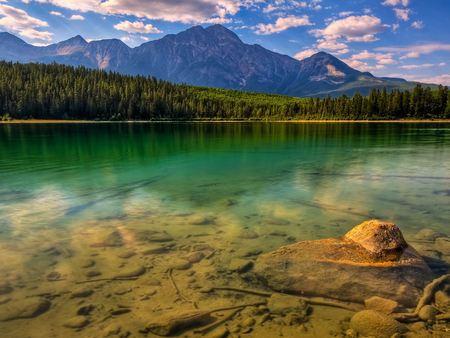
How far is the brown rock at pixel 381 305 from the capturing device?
→ 6.10 metres

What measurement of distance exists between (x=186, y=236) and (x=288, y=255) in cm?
390

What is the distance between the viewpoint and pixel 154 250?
9.05 meters

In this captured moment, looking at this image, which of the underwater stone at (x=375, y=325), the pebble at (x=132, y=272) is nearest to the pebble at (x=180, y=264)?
the pebble at (x=132, y=272)

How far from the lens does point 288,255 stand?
7.80 m

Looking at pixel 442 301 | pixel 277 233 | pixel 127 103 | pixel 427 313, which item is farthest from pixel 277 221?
pixel 127 103

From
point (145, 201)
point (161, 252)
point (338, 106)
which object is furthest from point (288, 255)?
point (338, 106)

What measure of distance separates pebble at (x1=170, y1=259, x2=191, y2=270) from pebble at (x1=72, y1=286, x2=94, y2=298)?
2.08 m

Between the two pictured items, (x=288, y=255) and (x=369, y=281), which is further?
(x=288, y=255)

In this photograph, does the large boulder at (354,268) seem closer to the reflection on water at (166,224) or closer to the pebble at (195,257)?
the reflection on water at (166,224)

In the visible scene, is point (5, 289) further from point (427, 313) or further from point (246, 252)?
point (427, 313)

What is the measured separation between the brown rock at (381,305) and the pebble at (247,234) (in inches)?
174

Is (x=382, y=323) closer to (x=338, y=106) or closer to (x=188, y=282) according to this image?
(x=188, y=282)

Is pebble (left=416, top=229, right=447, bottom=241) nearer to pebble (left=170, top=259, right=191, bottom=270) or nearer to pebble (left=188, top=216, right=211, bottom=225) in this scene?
pebble (left=188, top=216, right=211, bottom=225)

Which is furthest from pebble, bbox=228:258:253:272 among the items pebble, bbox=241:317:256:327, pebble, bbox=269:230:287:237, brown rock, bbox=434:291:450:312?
brown rock, bbox=434:291:450:312
